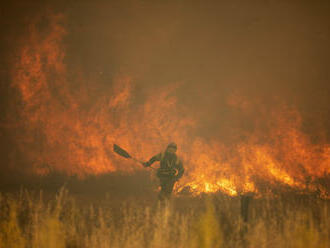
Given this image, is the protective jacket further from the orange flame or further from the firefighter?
the orange flame

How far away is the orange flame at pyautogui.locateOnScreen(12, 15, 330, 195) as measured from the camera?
1512cm

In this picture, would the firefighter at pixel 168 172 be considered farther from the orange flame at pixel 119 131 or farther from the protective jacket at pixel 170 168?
the orange flame at pixel 119 131

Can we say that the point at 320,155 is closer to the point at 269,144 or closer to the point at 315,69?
the point at 269,144

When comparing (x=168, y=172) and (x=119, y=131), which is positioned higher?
(x=119, y=131)

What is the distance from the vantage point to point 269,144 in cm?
1553

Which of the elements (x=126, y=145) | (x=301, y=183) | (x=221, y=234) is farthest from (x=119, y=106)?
(x=221, y=234)

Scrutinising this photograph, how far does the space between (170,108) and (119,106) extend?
9.81 feet

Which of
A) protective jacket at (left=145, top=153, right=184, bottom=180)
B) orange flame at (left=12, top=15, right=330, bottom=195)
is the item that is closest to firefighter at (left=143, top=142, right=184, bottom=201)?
protective jacket at (left=145, top=153, right=184, bottom=180)

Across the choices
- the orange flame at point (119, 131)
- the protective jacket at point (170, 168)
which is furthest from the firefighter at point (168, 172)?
the orange flame at point (119, 131)

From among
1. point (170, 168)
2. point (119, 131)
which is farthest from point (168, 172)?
point (119, 131)

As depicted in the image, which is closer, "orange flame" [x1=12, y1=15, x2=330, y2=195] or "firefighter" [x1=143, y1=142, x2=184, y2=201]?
"firefighter" [x1=143, y1=142, x2=184, y2=201]

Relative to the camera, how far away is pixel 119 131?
1681cm

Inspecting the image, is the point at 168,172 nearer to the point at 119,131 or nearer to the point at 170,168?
the point at 170,168

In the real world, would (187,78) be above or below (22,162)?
above
